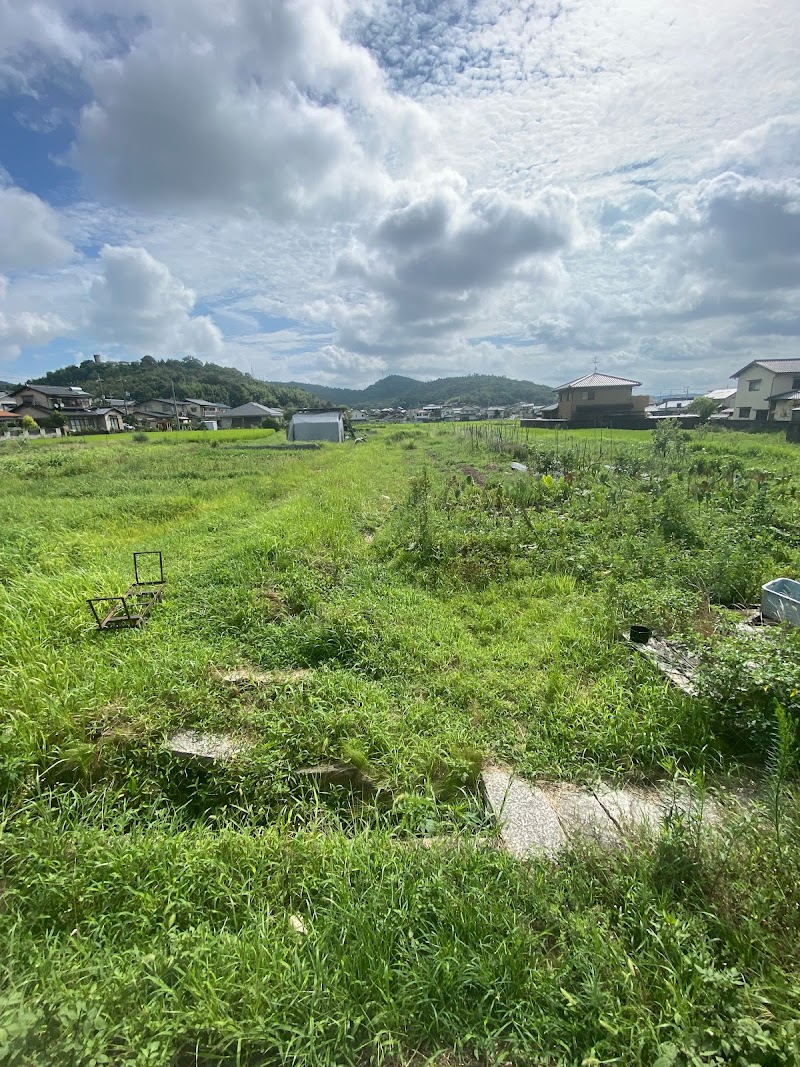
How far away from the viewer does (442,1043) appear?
1644 millimetres

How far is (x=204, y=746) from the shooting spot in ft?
10.3

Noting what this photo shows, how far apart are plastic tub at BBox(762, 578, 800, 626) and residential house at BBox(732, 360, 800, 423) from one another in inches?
1411

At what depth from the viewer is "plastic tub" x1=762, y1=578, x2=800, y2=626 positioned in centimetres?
426

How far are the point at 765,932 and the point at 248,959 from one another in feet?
6.48

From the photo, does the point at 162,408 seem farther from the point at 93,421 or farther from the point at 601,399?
the point at 601,399

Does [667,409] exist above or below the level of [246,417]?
below

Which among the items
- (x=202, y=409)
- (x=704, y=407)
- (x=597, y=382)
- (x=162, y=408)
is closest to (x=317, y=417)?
(x=597, y=382)

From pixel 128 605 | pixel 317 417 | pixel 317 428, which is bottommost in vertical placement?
pixel 128 605

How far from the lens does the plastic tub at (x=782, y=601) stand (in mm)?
4258

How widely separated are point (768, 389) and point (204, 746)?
46.7 meters

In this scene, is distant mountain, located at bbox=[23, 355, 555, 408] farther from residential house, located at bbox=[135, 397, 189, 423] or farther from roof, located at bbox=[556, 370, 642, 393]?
roof, located at bbox=[556, 370, 642, 393]

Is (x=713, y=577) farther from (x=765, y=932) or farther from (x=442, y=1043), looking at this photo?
(x=442, y=1043)

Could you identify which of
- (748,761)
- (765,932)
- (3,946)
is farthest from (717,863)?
(3,946)

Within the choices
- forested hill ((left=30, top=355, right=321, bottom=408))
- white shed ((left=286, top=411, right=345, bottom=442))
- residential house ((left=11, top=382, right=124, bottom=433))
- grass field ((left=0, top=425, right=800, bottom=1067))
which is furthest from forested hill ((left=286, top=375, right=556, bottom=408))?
grass field ((left=0, top=425, right=800, bottom=1067))
